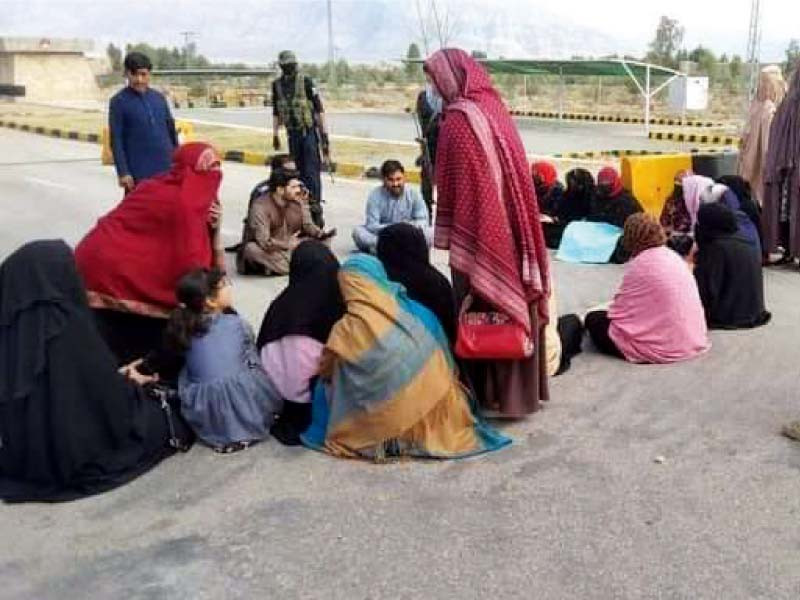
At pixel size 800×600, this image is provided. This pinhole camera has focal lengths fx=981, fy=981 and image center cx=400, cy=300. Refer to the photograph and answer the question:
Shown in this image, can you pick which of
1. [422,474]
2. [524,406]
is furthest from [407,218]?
[422,474]

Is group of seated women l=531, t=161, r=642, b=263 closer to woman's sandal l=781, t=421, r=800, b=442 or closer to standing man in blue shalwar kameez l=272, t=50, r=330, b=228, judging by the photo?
standing man in blue shalwar kameez l=272, t=50, r=330, b=228

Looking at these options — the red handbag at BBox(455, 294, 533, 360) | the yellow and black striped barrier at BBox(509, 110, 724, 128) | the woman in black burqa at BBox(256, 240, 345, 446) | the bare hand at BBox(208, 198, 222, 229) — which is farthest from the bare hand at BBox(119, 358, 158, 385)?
the yellow and black striped barrier at BBox(509, 110, 724, 128)

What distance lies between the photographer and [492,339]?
4262mm

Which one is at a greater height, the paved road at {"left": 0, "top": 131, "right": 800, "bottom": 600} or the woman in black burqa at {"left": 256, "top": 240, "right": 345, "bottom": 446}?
the woman in black burqa at {"left": 256, "top": 240, "right": 345, "bottom": 446}

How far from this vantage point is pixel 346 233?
9250mm

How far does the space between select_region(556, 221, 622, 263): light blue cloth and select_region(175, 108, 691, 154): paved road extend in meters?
8.27

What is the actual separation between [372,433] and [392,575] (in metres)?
0.95

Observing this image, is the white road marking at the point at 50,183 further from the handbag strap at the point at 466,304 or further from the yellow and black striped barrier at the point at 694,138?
the yellow and black striped barrier at the point at 694,138

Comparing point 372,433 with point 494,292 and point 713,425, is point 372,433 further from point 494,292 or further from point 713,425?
point 713,425

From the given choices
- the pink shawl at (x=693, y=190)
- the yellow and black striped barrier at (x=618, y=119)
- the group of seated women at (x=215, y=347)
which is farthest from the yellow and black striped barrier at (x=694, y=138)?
the group of seated women at (x=215, y=347)

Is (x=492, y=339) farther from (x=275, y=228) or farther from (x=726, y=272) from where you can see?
(x=275, y=228)

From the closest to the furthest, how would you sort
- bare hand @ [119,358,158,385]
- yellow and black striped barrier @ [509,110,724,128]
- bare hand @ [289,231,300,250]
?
bare hand @ [119,358,158,385]
bare hand @ [289,231,300,250]
yellow and black striped barrier @ [509,110,724,128]

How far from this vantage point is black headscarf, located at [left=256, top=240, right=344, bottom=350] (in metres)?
4.31

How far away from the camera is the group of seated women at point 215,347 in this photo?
3.70 metres
